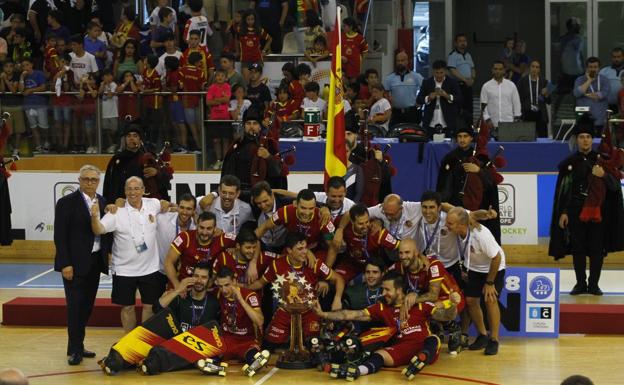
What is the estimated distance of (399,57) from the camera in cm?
2336

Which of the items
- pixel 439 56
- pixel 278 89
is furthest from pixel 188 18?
pixel 439 56

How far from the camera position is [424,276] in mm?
14156

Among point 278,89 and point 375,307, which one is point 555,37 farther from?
point 375,307

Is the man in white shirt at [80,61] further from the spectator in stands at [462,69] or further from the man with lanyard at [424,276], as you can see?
the man with lanyard at [424,276]

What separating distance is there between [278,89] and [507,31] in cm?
853

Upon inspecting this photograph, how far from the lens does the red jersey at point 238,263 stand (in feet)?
46.8

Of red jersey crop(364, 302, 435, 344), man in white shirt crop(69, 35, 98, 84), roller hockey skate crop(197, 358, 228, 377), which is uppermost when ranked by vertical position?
man in white shirt crop(69, 35, 98, 84)

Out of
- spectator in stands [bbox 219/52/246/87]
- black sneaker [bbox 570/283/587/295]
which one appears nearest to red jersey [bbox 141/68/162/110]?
spectator in stands [bbox 219/52/246/87]

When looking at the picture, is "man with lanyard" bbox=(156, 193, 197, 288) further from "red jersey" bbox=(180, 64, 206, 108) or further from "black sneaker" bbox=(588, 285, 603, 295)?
"red jersey" bbox=(180, 64, 206, 108)

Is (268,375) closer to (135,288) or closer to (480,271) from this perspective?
(135,288)

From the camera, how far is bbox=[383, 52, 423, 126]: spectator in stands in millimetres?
22734

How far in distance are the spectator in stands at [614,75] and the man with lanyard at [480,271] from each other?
846 cm

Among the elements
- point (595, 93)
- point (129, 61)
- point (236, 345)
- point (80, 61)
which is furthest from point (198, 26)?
point (236, 345)

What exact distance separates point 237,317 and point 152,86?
8641mm
